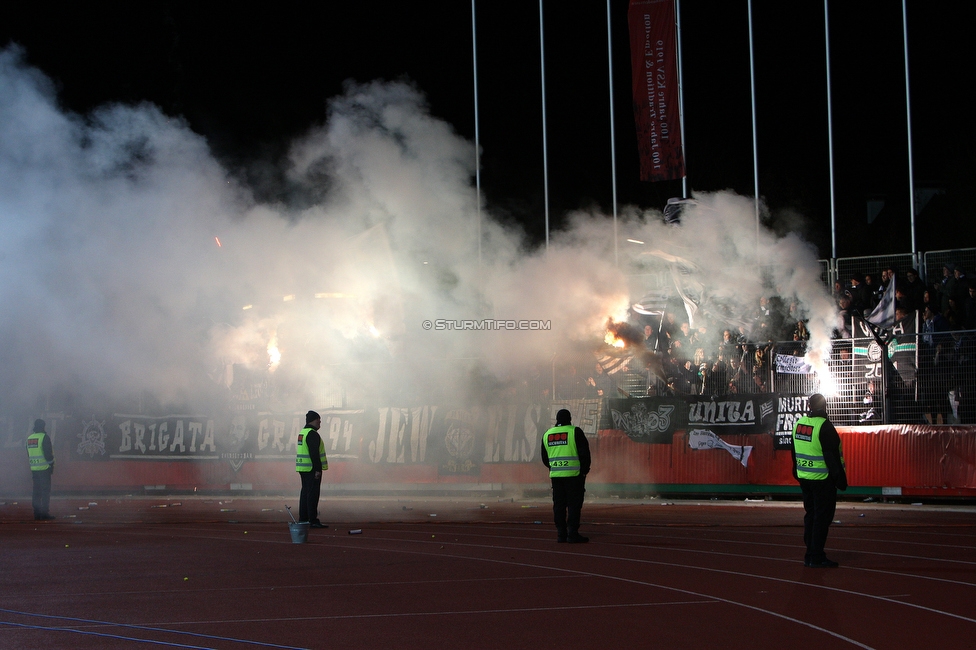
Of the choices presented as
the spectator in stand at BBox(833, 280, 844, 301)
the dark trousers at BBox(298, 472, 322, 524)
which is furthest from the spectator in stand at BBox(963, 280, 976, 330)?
the dark trousers at BBox(298, 472, 322, 524)

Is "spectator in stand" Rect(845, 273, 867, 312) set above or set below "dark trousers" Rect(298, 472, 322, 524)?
above

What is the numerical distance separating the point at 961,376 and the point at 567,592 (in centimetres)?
1046

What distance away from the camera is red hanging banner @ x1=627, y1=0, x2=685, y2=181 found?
64.0ft

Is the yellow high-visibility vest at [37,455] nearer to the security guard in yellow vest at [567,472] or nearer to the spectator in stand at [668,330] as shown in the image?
the security guard in yellow vest at [567,472]

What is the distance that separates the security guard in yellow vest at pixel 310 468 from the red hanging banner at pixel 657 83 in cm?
968

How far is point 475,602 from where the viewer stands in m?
7.05

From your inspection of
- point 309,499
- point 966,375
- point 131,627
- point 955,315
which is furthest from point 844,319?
point 131,627

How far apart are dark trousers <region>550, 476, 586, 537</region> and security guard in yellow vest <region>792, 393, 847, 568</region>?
2776 millimetres

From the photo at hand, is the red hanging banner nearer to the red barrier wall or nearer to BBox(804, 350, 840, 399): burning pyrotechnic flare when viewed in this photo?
BBox(804, 350, 840, 399): burning pyrotechnic flare

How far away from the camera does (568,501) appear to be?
10.9 metres

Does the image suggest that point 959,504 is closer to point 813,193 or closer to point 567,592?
point 567,592

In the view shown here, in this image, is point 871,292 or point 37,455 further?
point 871,292

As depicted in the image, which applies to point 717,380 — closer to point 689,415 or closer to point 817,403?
point 689,415

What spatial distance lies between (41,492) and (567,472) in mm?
9888
